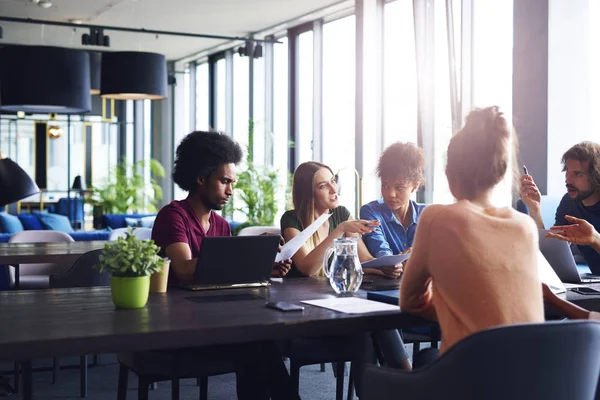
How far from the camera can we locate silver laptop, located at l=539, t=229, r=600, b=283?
3.03m

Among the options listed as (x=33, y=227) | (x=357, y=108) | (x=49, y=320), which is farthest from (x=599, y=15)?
(x=33, y=227)

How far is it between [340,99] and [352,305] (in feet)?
23.7

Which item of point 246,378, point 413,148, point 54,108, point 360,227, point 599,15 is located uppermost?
point 599,15

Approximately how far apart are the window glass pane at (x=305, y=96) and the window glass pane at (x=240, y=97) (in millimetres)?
1376

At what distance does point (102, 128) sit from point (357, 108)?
814cm

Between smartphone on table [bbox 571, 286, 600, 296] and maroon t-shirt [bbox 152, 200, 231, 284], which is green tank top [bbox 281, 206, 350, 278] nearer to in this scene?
maroon t-shirt [bbox 152, 200, 231, 284]

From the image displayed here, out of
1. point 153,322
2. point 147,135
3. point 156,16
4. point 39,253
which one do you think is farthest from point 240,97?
point 153,322

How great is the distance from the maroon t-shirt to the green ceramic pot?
67 cm

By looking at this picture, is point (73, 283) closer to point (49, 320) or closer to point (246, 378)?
point (246, 378)

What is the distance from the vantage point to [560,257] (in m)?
3.06

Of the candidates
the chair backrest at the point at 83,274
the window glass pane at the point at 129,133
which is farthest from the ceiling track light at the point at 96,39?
the chair backrest at the point at 83,274

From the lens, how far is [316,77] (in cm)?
978

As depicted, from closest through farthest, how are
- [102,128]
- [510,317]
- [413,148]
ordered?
[510,317]
[413,148]
[102,128]

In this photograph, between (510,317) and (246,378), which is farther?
(246,378)
